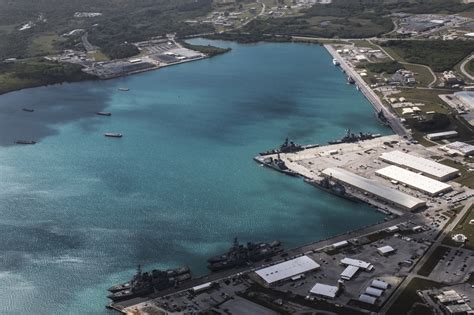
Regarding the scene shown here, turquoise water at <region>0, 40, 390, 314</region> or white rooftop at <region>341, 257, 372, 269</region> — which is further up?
turquoise water at <region>0, 40, 390, 314</region>

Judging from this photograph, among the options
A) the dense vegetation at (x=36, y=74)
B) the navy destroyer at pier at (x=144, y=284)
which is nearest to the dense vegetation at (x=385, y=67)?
the dense vegetation at (x=36, y=74)

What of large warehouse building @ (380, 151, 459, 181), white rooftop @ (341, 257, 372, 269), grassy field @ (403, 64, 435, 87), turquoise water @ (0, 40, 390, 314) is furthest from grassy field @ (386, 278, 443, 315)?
grassy field @ (403, 64, 435, 87)

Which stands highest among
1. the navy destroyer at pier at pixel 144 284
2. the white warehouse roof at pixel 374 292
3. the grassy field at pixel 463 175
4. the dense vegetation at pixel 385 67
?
the dense vegetation at pixel 385 67

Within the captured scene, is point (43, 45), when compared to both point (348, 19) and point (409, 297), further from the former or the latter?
point (409, 297)

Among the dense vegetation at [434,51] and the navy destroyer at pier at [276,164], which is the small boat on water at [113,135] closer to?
the navy destroyer at pier at [276,164]

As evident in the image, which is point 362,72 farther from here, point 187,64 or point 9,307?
point 9,307

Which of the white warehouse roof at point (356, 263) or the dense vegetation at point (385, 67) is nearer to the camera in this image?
the white warehouse roof at point (356, 263)

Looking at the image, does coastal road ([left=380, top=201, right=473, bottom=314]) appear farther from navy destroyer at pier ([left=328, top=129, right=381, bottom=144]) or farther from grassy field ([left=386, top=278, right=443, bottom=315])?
navy destroyer at pier ([left=328, top=129, right=381, bottom=144])
